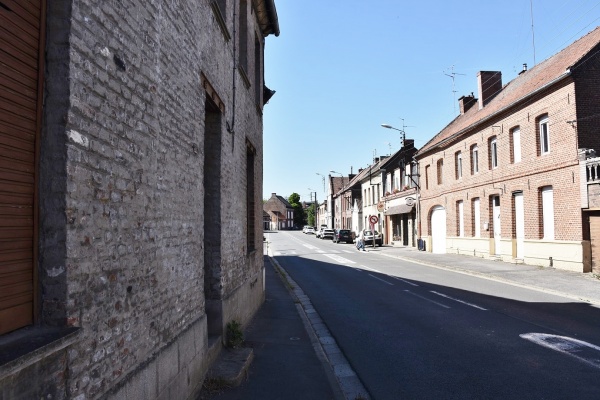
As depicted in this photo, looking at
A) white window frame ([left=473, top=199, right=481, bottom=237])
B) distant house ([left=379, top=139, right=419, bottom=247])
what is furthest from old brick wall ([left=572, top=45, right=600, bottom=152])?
distant house ([left=379, top=139, right=419, bottom=247])

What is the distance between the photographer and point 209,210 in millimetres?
6551

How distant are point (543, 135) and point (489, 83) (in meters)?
9.05

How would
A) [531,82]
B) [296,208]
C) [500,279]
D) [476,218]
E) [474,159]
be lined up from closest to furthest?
[500,279] < [531,82] < [476,218] < [474,159] < [296,208]

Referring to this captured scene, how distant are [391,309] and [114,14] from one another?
9.14m

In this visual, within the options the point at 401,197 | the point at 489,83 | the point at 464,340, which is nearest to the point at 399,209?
the point at 401,197

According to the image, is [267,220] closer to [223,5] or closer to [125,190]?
[223,5]

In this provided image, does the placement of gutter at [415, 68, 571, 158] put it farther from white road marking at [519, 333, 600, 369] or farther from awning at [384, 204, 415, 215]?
white road marking at [519, 333, 600, 369]

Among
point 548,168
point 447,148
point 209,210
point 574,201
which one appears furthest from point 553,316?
point 447,148

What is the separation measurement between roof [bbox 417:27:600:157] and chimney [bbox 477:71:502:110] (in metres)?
0.53

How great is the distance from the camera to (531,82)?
21.1 meters

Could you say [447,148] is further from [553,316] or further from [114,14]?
[114,14]

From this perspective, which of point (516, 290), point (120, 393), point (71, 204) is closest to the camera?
point (71, 204)

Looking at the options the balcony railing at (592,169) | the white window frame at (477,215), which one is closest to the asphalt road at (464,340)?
the balcony railing at (592,169)

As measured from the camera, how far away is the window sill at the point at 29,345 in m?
2.05
